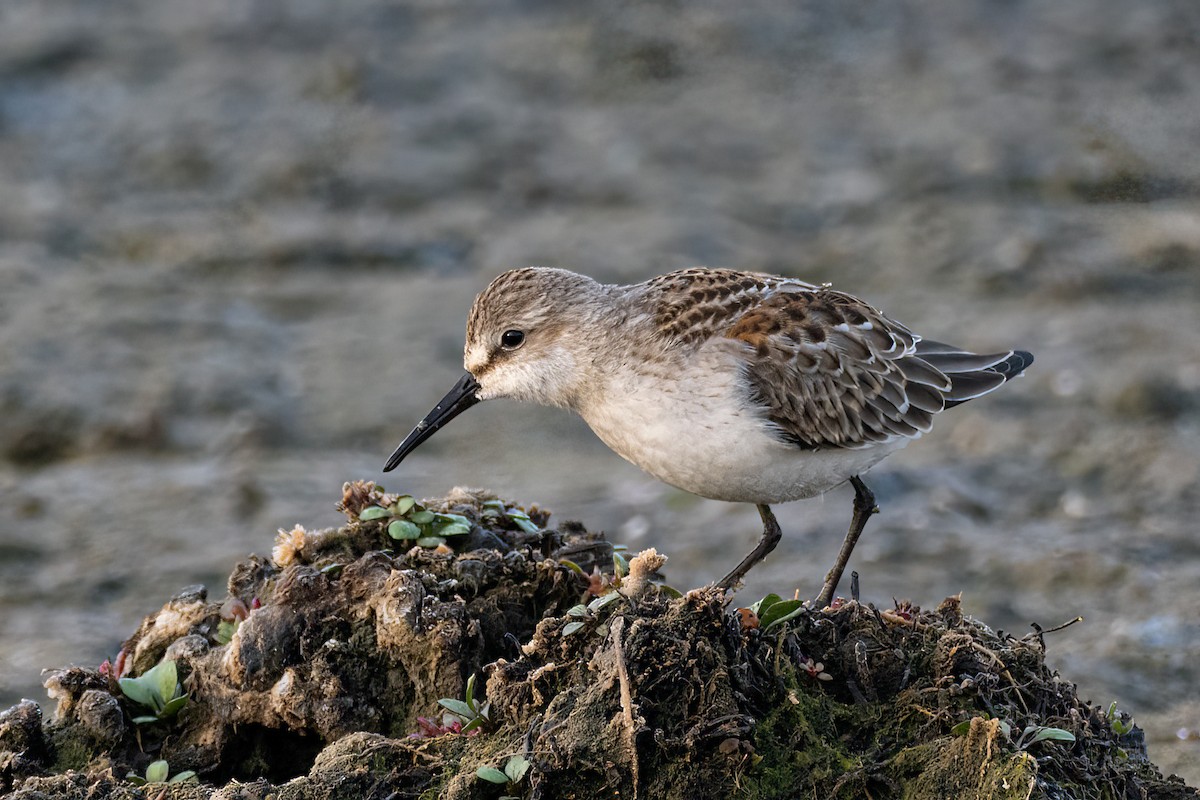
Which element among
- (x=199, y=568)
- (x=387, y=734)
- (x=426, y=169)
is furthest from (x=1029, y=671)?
(x=426, y=169)

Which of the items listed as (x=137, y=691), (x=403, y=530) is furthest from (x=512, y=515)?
(x=137, y=691)

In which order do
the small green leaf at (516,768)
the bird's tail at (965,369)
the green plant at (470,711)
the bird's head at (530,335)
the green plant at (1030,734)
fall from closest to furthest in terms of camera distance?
the small green leaf at (516,768) < the green plant at (1030,734) < the green plant at (470,711) < the bird's head at (530,335) < the bird's tail at (965,369)

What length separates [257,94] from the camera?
43.8 ft

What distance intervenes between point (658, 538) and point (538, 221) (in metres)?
4.25

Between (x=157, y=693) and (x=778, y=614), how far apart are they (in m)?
2.21

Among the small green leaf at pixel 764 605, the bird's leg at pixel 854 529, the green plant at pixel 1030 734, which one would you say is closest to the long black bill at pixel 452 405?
the bird's leg at pixel 854 529

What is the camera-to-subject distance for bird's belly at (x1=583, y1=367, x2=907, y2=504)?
535 cm

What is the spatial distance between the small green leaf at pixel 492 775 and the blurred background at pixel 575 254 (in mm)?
3422

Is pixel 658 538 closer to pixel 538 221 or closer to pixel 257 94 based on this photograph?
pixel 538 221

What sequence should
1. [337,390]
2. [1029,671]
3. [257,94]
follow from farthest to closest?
[257,94], [337,390], [1029,671]

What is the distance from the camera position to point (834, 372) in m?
5.88

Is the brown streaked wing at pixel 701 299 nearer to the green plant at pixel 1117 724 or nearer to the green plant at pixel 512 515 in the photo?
the green plant at pixel 512 515

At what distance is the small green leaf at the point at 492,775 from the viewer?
4105 millimetres

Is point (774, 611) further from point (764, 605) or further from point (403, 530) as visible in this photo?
point (403, 530)
